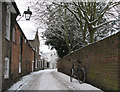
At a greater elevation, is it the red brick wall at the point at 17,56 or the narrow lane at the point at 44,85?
the red brick wall at the point at 17,56

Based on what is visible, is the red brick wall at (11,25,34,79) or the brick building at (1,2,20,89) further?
the red brick wall at (11,25,34,79)

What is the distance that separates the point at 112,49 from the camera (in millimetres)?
6996

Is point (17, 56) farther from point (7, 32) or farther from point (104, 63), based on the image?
point (104, 63)

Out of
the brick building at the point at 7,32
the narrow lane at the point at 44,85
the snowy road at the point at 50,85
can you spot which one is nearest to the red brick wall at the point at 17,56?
the snowy road at the point at 50,85

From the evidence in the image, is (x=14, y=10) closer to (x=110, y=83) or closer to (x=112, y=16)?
(x=110, y=83)

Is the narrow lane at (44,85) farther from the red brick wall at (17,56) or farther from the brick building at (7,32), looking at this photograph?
the red brick wall at (17,56)

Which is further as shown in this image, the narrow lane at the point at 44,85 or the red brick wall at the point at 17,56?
the red brick wall at the point at 17,56

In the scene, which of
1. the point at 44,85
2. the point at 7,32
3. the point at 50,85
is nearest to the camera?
Answer: the point at 50,85

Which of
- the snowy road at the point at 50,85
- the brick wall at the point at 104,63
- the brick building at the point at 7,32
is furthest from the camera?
the brick building at the point at 7,32

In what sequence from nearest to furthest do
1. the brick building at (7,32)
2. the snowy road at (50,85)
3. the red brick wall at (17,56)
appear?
the snowy road at (50,85), the brick building at (7,32), the red brick wall at (17,56)

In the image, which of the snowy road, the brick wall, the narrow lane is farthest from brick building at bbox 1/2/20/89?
the brick wall

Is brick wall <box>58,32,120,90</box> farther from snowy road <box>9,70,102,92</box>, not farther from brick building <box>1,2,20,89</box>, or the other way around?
brick building <box>1,2,20,89</box>

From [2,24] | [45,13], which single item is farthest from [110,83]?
[45,13]

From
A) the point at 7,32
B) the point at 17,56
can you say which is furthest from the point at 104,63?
the point at 17,56
